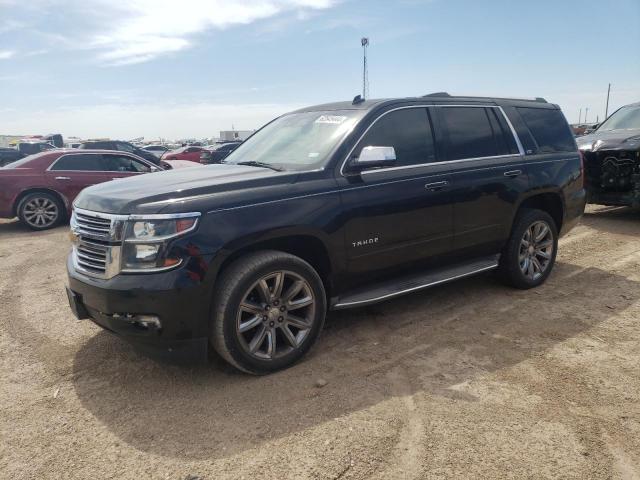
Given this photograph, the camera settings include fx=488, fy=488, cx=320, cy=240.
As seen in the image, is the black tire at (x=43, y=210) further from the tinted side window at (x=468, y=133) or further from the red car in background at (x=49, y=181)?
the tinted side window at (x=468, y=133)

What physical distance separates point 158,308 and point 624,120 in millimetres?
9886

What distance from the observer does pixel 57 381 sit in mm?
3453

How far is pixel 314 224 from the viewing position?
3.50 metres

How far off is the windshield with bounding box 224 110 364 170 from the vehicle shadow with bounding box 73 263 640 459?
4.92 feet

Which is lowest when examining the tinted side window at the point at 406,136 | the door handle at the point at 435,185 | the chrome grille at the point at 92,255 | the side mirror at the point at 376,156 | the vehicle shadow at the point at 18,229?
the vehicle shadow at the point at 18,229

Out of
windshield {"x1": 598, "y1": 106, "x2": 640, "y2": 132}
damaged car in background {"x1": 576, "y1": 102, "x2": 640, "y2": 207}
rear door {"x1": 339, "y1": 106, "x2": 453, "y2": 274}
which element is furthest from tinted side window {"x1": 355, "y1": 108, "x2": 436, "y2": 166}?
windshield {"x1": 598, "y1": 106, "x2": 640, "y2": 132}

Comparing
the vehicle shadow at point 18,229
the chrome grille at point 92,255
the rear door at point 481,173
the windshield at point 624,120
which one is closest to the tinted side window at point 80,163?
the vehicle shadow at point 18,229

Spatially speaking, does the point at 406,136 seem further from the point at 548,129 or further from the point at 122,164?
the point at 122,164

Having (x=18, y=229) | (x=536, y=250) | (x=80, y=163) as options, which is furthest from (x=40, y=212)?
(x=536, y=250)

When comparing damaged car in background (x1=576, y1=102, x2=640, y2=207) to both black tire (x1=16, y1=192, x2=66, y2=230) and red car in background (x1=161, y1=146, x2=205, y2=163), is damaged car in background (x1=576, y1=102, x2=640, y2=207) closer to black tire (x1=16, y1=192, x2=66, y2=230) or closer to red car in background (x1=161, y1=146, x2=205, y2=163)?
black tire (x1=16, y1=192, x2=66, y2=230)

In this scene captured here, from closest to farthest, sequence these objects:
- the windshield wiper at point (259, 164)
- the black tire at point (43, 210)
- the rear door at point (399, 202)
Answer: the rear door at point (399, 202) < the windshield wiper at point (259, 164) < the black tire at point (43, 210)

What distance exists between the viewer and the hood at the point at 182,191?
307 centimetres

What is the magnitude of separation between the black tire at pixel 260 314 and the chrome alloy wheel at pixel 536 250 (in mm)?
2563

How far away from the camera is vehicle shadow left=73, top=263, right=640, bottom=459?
2.88 metres
